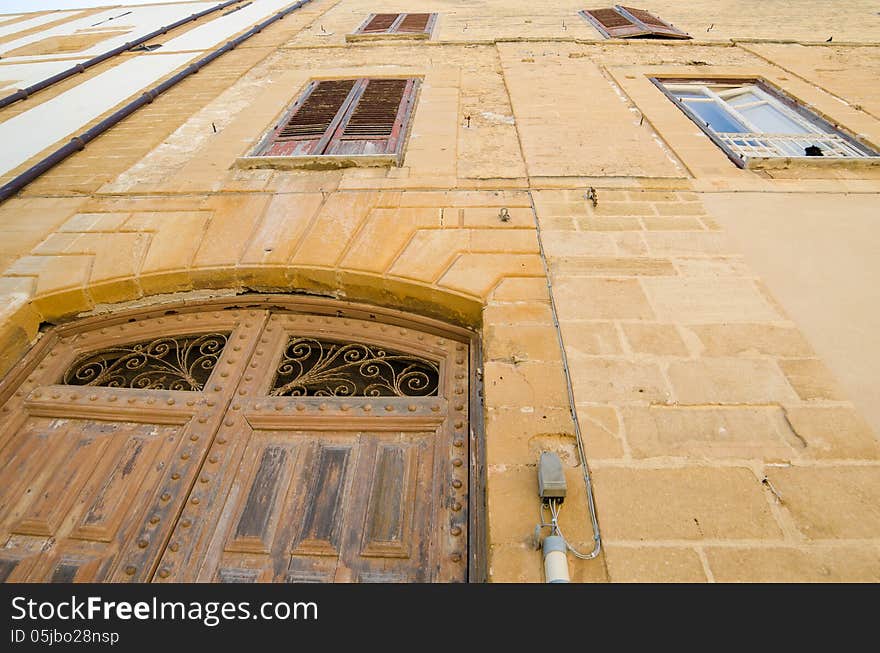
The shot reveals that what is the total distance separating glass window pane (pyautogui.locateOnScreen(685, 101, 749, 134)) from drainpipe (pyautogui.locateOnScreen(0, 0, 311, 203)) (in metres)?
7.03

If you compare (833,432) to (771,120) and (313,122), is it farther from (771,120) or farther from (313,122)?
(313,122)

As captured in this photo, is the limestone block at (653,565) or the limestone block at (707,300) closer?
the limestone block at (653,565)

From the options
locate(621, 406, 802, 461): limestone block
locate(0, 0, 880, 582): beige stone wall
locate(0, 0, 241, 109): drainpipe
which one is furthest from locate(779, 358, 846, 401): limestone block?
locate(0, 0, 241, 109): drainpipe

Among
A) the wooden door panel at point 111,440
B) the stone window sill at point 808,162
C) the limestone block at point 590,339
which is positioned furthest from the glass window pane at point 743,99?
the wooden door panel at point 111,440

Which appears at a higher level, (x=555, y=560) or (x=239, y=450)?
(x=555, y=560)

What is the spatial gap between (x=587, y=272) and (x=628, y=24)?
7.97m

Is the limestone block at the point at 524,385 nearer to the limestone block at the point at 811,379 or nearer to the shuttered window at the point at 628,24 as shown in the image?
the limestone block at the point at 811,379

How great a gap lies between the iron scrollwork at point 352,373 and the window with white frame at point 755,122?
3.70m

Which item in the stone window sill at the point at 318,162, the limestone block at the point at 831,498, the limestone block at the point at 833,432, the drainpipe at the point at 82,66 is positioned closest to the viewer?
→ the limestone block at the point at 831,498

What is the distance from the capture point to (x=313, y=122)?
5.10m

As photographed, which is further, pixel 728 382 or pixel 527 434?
pixel 728 382

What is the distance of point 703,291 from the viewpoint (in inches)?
113

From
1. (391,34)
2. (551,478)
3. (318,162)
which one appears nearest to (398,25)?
(391,34)

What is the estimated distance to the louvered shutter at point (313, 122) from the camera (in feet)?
15.2
